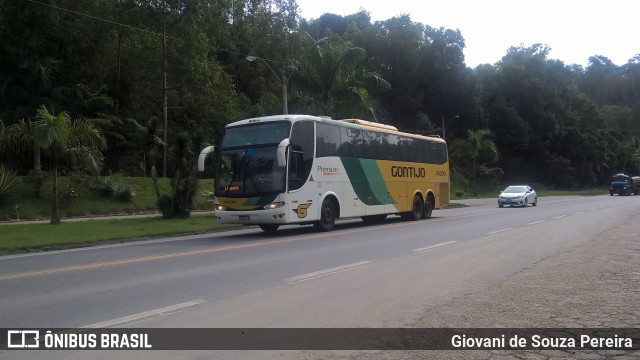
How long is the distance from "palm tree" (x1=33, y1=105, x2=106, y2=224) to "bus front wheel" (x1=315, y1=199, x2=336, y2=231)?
1021 centimetres

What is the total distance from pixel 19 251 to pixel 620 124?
390 feet

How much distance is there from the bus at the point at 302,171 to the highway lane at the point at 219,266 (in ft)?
2.96

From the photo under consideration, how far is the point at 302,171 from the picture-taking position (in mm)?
18781

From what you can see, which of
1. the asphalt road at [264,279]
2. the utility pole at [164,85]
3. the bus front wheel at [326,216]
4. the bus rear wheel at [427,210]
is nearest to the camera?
the asphalt road at [264,279]

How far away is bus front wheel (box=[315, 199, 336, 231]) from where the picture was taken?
65.4 feet

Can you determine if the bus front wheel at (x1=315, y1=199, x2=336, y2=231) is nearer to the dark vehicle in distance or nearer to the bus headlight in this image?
the bus headlight

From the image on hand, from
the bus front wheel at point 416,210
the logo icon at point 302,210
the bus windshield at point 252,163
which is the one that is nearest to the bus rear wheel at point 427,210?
the bus front wheel at point 416,210

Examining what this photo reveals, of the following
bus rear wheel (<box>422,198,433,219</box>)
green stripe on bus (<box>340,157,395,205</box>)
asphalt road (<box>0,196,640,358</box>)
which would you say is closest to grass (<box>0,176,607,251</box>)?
asphalt road (<box>0,196,640,358</box>)

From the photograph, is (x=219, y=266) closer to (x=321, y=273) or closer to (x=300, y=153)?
(x=321, y=273)

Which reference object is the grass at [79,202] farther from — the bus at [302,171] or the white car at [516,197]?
the white car at [516,197]

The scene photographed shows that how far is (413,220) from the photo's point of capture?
25.8 metres

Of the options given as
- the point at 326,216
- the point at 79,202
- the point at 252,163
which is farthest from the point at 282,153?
the point at 79,202

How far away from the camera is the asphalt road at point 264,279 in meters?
7.42

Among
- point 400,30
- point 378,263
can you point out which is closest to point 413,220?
point 378,263
